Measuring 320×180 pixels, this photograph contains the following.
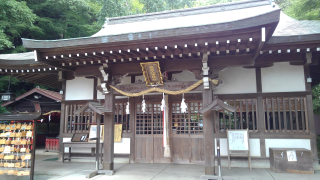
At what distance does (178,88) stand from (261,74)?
2.85m

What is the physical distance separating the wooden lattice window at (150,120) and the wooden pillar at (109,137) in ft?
5.24

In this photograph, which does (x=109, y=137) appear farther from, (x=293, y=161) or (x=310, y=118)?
(x=310, y=118)

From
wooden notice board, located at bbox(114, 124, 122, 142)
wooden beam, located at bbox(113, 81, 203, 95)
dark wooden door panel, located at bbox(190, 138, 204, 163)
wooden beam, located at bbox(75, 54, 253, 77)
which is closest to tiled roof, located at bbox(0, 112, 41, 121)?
wooden beam, located at bbox(75, 54, 253, 77)

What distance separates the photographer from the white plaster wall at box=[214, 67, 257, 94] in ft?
21.6

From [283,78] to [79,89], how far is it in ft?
23.3

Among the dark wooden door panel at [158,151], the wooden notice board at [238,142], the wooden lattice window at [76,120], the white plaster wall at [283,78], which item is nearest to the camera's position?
the wooden notice board at [238,142]

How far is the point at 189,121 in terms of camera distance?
7188 millimetres

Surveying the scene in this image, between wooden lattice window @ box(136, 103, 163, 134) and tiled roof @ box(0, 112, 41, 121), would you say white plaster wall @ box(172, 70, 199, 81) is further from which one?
tiled roof @ box(0, 112, 41, 121)

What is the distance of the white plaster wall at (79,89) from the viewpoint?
8055 mm

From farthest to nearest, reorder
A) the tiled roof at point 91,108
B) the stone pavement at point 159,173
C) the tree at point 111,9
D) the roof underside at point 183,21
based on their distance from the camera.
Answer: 1. the tree at point 111,9
2. the roof underside at point 183,21
3. the tiled roof at point 91,108
4. the stone pavement at point 159,173

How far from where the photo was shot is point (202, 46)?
495cm

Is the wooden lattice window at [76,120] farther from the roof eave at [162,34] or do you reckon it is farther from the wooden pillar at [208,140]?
the wooden pillar at [208,140]

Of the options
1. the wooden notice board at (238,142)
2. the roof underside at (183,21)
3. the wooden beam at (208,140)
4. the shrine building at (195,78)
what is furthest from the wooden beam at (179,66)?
the wooden notice board at (238,142)

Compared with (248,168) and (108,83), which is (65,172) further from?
(248,168)
